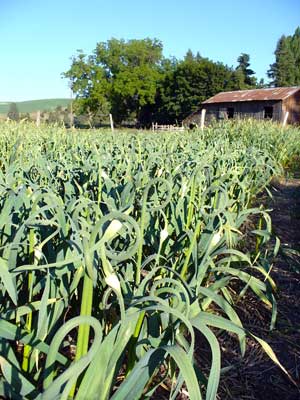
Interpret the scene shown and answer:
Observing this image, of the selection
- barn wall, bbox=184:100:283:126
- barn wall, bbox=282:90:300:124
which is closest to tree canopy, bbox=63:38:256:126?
barn wall, bbox=184:100:283:126

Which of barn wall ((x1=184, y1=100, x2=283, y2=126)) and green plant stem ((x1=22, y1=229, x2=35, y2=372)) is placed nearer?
green plant stem ((x1=22, y1=229, x2=35, y2=372))

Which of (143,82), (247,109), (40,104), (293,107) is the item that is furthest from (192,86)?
(40,104)

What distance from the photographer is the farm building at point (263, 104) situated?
2691 centimetres

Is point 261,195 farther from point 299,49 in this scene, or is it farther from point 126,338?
point 299,49

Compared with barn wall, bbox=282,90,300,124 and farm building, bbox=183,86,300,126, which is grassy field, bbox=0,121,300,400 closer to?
farm building, bbox=183,86,300,126

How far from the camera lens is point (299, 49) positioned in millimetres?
64875

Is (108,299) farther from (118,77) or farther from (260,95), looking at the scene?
(118,77)

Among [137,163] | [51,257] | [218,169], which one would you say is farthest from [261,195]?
[51,257]

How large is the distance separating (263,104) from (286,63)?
3801cm

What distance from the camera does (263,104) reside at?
91.3 feet

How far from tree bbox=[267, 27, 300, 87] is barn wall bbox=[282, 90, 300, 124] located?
109ft

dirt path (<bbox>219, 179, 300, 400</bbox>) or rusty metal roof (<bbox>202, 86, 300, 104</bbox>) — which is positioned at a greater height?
rusty metal roof (<bbox>202, 86, 300, 104</bbox>)

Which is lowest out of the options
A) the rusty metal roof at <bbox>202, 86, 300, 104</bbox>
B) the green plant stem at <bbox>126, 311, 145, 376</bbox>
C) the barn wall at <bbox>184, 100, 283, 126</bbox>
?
the green plant stem at <bbox>126, 311, 145, 376</bbox>

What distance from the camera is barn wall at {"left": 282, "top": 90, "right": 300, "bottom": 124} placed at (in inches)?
1074
